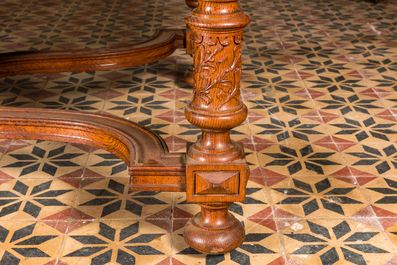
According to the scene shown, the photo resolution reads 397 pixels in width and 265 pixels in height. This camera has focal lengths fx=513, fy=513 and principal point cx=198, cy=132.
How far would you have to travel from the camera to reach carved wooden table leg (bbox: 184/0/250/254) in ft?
6.64

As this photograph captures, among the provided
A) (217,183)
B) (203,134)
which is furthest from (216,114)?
(217,183)

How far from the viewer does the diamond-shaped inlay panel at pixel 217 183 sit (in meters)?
2.23

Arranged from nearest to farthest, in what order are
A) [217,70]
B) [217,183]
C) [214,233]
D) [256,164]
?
[217,70], [217,183], [214,233], [256,164]

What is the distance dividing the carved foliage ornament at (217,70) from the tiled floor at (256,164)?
2.67 feet

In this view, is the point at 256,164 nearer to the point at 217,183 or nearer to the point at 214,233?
the point at 214,233

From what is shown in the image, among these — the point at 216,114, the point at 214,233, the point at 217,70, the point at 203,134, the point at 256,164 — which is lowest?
the point at 256,164

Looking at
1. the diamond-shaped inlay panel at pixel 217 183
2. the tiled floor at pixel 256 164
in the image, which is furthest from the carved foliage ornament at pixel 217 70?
the tiled floor at pixel 256 164

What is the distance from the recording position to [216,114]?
6.96ft

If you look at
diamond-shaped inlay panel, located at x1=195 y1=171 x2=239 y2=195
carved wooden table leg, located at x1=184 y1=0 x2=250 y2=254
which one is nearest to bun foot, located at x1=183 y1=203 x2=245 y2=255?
carved wooden table leg, located at x1=184 y1=0 x2=250 y2=254

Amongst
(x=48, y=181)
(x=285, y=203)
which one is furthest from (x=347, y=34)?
(x=48, y=181)

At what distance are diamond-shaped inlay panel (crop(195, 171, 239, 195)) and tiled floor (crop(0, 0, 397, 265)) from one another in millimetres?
401

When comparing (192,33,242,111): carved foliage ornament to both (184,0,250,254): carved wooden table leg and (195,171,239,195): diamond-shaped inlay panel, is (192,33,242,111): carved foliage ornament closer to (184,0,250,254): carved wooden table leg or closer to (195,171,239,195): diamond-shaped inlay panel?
(184,0,250,254): carved wooden table leg

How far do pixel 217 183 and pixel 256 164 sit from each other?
1.18m

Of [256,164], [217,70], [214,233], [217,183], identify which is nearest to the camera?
[217,70]
